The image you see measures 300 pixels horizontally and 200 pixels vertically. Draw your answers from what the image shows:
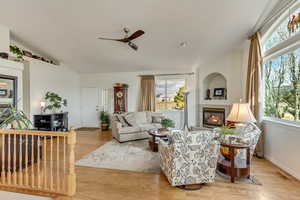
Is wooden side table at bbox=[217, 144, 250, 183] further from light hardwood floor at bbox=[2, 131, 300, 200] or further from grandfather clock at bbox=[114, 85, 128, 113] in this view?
grandfather clock at bbox=[114, 85, 128, 113]

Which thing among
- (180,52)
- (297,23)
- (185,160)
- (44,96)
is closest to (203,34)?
(180,52)

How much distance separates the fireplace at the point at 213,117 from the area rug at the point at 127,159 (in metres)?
2.73

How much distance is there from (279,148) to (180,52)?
353 centimetres

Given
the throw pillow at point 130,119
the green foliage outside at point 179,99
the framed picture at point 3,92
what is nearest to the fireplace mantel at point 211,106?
the green foliage outside at point 179,99

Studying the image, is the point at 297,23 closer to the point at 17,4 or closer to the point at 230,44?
the point at 230,44

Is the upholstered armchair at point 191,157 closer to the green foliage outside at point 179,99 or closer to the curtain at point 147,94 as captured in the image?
the green foliage outside at point 179,99

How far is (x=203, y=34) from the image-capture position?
13.0 feet

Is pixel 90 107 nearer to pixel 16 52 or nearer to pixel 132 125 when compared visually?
pixel 132 125

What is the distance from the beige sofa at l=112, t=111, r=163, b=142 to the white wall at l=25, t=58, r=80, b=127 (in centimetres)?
258

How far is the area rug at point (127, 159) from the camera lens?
2.96 meters

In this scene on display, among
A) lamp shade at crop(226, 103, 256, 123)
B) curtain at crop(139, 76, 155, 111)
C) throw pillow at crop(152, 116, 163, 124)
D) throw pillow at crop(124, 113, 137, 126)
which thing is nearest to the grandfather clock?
curtain at crop(139, 76, 155, 111)

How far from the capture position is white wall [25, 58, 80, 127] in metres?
4.89

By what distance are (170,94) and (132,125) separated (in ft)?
7.66

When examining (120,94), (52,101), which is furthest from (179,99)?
(52,101)
